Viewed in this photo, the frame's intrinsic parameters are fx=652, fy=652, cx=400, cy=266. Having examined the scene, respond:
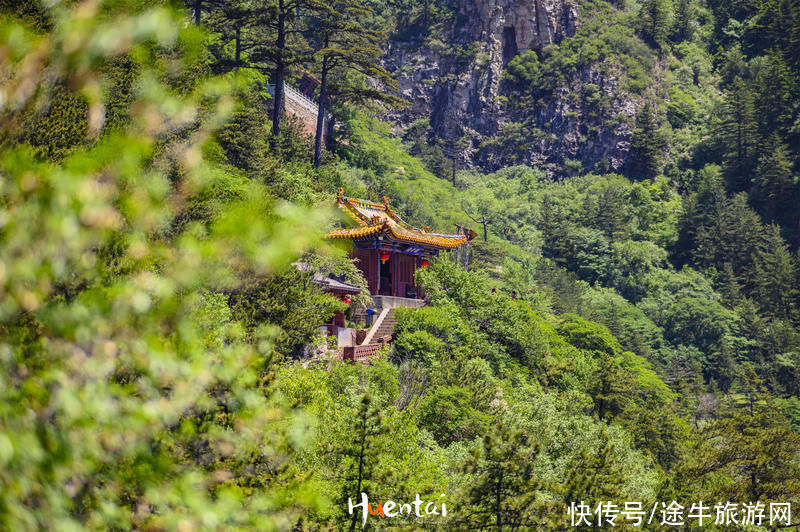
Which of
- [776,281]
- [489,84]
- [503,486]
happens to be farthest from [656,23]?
[503,486]

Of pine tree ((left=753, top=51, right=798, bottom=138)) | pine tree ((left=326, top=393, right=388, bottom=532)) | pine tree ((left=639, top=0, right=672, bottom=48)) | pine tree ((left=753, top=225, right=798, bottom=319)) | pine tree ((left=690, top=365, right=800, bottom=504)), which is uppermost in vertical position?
pine tree ((left=639, top=0, right=672, bottom=48))

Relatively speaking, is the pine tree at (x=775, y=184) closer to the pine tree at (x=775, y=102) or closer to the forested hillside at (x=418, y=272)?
the forested hillside at (x=418, y=272)

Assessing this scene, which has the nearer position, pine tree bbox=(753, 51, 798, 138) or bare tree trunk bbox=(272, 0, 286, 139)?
bare tree trunk bbox=(272, 0, 286, 139)

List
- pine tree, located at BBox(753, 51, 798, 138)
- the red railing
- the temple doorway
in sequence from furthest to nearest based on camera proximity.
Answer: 1. pine tree, located at BBox(753, 51, 798, 138)
2. the temple doorway
3. the red railing

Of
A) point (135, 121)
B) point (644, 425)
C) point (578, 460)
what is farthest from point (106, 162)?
point (644, 425)

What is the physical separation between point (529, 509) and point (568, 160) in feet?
196

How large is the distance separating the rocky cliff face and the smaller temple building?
43.2m

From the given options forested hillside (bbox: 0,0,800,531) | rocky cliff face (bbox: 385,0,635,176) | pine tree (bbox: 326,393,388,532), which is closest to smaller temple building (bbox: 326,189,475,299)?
forested hillside (bbox: 0,0,800,531)

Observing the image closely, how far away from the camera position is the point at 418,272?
71.2 feet

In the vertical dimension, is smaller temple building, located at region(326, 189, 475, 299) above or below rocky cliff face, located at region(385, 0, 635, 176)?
below

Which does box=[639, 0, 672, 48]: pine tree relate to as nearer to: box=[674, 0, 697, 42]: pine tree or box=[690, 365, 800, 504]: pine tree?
box=[674, 0, 697, 42]: pine tree

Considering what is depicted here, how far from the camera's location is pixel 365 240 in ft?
75.5

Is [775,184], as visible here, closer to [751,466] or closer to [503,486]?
[751,466]

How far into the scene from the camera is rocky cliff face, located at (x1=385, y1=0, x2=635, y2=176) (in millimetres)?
65625
